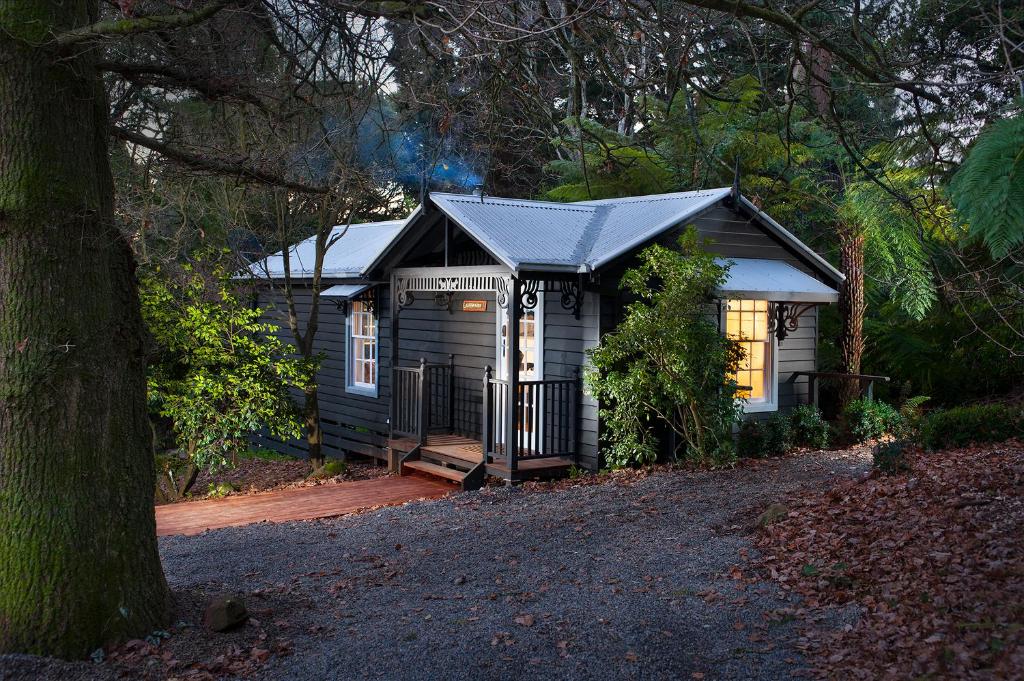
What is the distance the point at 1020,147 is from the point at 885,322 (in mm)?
15874

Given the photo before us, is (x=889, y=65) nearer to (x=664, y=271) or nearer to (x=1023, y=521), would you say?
(x=1023, y=521)

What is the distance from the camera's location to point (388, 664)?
576 cm

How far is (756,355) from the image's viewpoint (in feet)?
46.0

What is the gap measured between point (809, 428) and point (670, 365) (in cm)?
338

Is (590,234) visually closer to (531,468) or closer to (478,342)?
(478,342)

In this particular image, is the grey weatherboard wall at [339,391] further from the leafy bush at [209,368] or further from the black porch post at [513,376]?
the black porch post at [513,376]

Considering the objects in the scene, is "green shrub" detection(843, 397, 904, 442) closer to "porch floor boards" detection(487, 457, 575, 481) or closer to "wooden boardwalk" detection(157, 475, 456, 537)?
"porch floor boards" detection(487, 457, 575, 481)

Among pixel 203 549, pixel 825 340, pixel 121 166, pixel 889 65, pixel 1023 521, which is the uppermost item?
pixel 121 166

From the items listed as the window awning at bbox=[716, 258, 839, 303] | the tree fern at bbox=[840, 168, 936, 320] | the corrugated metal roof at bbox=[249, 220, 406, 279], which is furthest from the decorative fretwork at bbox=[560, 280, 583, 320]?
the corrugated metal roof at bbox=[249, 220, 406, 279]

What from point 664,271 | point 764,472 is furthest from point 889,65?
point 764,472

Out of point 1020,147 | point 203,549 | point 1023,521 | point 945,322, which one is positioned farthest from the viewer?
point 945,322

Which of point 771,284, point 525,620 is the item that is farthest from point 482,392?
point 525,620

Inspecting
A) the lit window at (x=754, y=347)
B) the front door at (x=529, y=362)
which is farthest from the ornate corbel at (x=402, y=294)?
the lit window at (x=754, y=347)

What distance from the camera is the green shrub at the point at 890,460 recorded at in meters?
9.68
